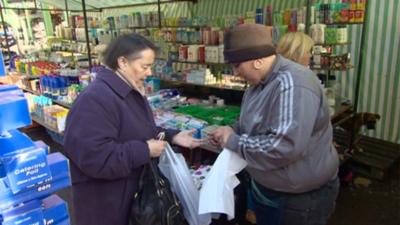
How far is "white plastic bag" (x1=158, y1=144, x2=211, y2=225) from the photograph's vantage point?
1754mm

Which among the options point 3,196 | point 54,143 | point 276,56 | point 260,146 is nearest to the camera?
point 3,196

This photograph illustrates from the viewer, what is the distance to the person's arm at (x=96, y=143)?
55.1 inches

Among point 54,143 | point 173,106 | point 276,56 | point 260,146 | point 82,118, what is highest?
point 276,56

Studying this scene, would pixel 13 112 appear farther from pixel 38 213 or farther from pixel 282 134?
pixel 282 134

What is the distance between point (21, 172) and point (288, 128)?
105cm

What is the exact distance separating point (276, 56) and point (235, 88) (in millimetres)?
2832

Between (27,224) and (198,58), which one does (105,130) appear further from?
(198,58)

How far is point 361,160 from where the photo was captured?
13.5 ft

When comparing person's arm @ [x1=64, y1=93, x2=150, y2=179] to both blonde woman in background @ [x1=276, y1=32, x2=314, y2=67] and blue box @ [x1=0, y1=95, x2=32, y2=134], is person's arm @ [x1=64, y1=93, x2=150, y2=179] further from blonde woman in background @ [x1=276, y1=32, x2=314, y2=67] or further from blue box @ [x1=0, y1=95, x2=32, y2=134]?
blonde woman in background @ [x1=276, y1=32, x2=314, y2=67]

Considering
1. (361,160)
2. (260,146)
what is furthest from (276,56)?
(361,160)

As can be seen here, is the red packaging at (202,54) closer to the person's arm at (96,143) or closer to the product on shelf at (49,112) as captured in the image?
the product on shelf at (49,112)

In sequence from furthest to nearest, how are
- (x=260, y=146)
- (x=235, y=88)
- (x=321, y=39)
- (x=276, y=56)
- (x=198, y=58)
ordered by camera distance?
1. (x=198, y=58)
2. (x=235, y=88)
3. (x=321, y=39)
4. (x=276, y=56)
5. (x=260, y=146)

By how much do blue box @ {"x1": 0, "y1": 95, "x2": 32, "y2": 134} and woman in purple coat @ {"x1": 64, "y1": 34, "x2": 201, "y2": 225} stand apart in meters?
0.19

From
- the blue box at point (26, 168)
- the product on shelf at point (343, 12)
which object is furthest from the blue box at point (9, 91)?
the product on shelf at point (343, 12)
